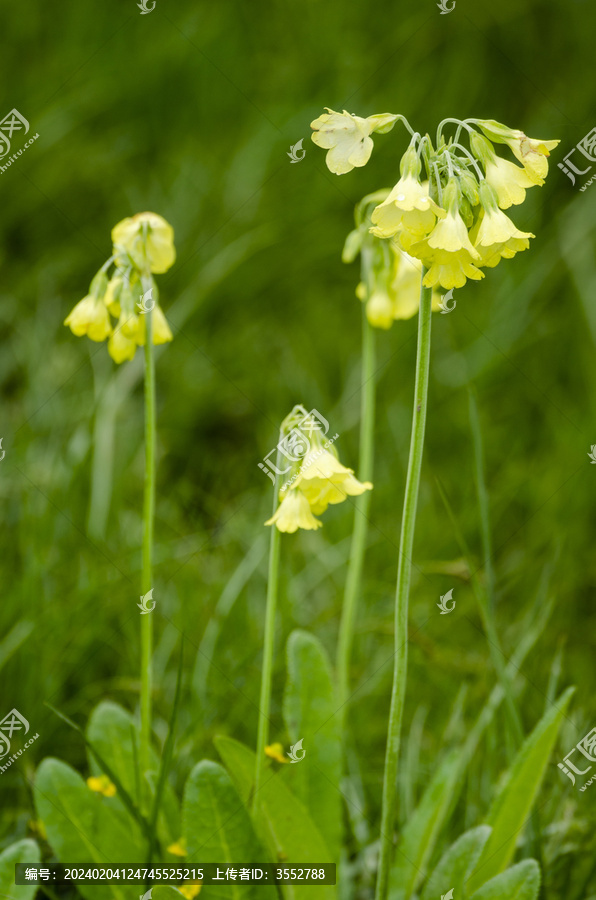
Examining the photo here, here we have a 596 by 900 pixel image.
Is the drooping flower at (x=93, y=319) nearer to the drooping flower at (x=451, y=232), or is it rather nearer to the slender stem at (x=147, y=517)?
the slender stem at (x=147, y=517)

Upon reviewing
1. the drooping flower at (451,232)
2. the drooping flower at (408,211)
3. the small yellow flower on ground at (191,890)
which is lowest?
the small yellow flower on ground at (191,890)

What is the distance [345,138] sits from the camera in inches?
61.7

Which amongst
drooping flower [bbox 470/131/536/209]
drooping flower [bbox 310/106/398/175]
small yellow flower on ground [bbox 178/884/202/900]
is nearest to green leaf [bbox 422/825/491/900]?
small yellow flower on ground [bbox 178/884/202/900]

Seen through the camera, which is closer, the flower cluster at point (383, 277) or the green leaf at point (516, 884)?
the green leaf at point (516, 884)

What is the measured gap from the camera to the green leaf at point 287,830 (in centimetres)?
194

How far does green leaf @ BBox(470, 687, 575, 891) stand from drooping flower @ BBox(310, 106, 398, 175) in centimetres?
121

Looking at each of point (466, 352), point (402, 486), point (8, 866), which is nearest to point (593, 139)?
point (466, 352)

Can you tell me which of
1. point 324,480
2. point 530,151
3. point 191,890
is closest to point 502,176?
point 530,151

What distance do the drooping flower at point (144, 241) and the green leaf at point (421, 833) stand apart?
141cm

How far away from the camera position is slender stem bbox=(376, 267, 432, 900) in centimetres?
153

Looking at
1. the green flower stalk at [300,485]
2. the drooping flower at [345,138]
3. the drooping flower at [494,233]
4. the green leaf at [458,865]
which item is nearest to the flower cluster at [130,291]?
the green flower stalk at [300,485]

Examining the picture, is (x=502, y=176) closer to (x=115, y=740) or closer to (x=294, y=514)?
(x=294, y=514)

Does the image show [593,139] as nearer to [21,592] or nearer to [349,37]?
[349,37]

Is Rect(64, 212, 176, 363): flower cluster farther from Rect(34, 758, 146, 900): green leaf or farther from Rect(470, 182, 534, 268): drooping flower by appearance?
Rect(34, 758, 146, 900): green leaf
